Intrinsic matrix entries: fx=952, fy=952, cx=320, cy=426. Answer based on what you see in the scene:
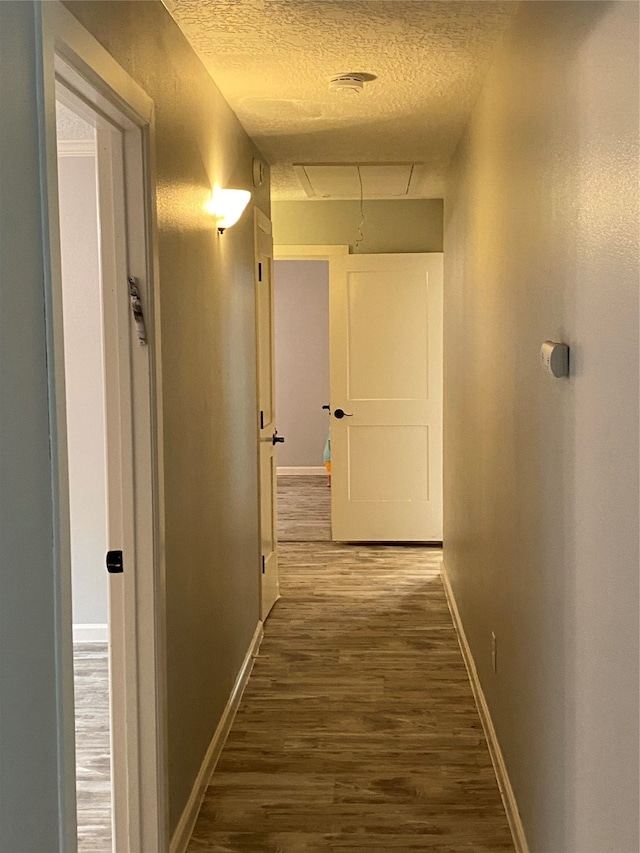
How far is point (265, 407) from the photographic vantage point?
16.8ft

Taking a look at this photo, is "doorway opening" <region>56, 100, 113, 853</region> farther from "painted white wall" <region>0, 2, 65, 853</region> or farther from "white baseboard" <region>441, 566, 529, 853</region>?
"painted white wall" <region>0, 2, 65, 853</region>

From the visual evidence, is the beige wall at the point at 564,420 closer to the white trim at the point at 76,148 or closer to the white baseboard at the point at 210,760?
the white baseboard at the point at 210,760

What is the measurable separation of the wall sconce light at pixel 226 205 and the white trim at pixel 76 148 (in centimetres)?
153

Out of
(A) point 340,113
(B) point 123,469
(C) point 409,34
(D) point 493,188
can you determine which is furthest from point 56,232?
(A) point 340,113

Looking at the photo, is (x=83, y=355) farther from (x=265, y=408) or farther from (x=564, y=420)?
(x=564, y=420)

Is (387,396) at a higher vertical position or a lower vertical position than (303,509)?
higher

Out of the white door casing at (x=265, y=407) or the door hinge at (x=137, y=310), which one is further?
the white door casing at (x=265, y=407)

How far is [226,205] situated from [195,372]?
31.0 inches

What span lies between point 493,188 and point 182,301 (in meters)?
1.18

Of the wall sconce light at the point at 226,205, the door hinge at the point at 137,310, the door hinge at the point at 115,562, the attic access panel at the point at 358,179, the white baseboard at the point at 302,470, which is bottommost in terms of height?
the white baseboard at the point at 302,470

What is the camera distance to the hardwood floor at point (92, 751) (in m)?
2.95

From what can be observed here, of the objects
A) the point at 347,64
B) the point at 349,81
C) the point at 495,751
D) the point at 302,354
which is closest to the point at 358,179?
the point at 349,81

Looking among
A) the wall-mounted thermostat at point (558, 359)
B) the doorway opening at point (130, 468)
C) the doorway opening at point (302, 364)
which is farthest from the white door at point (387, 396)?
the wall-mounted thermostat at point (558, 359)

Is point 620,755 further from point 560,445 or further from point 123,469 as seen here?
point 123,469
